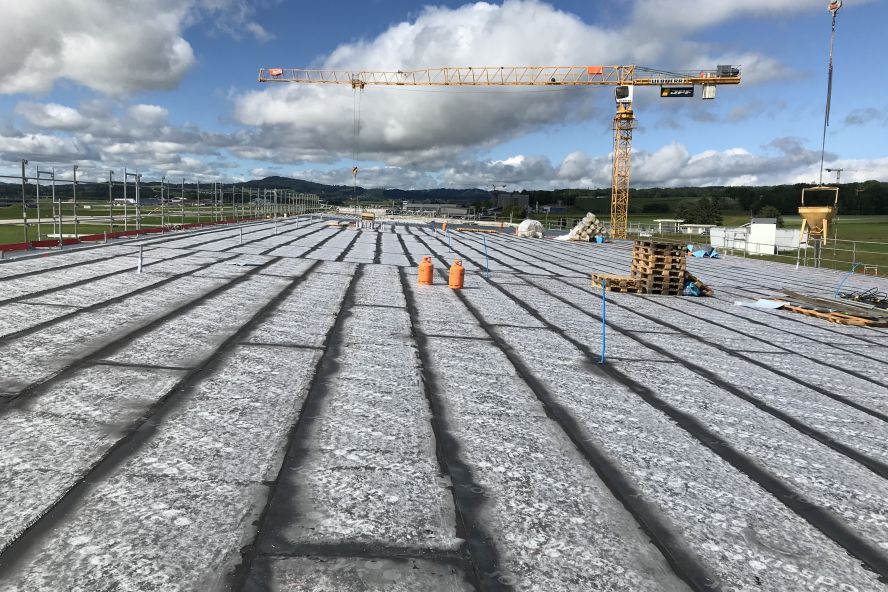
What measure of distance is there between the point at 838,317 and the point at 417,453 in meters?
11.9

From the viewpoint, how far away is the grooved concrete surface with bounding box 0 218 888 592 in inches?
128

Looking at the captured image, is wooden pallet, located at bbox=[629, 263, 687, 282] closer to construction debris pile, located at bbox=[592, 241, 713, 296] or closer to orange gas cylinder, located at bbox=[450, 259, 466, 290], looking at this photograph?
construction debris pile, located at bbox=[592, 241, 713, 296]

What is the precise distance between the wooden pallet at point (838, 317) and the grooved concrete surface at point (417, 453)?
2110mm

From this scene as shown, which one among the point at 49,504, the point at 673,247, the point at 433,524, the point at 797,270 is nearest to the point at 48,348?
the point at 49,504

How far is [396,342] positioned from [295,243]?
17532 mm

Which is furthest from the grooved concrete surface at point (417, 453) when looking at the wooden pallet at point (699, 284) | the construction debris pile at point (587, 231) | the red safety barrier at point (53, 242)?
the construction debris pile at point (587, 231)

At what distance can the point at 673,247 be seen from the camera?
14984 mm

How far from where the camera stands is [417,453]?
4672 millimetres

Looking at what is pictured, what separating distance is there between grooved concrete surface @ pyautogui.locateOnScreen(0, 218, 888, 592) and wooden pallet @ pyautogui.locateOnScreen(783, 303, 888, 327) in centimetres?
211

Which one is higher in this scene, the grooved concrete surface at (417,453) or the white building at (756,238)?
the white building at (756,238)

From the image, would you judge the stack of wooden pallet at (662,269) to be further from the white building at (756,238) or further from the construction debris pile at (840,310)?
the white building at (756,238)

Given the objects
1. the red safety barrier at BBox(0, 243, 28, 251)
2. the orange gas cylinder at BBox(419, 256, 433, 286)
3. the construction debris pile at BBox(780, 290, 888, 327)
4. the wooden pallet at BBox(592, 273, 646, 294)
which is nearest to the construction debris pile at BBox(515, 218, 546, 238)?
the wooden pallet at BBox(592, 273, 646, 294)

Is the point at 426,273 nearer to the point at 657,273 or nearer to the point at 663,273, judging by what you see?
the point at 657,273

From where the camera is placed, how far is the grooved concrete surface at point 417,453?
3.26m
